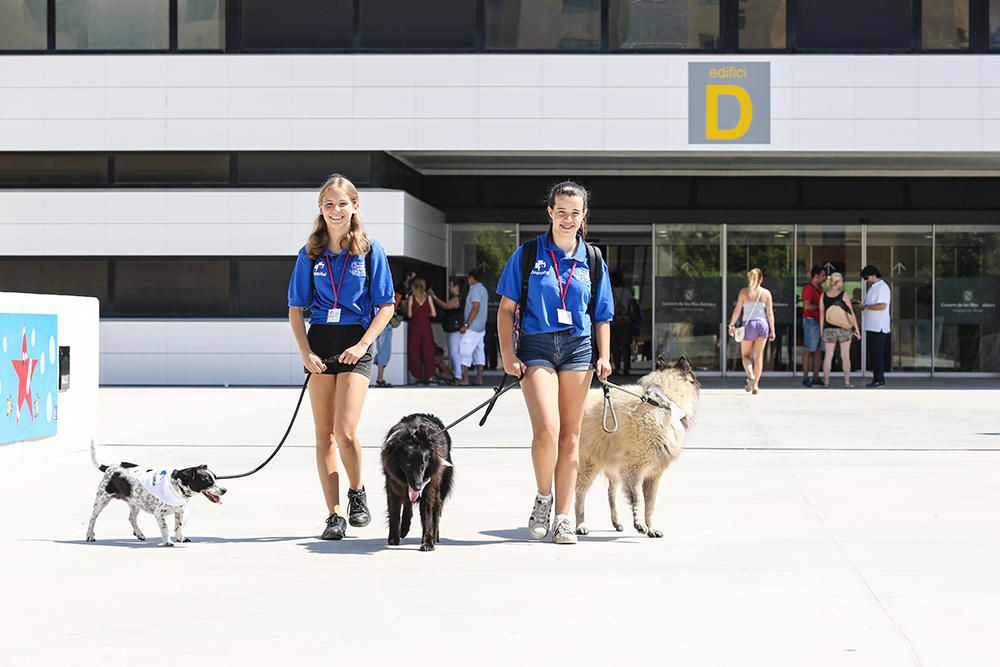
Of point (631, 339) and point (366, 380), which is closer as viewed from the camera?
point (366, 380)

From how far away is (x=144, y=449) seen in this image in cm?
1262

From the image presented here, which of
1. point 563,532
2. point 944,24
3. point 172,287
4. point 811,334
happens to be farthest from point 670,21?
point 563,532

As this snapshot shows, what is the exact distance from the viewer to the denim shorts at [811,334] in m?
24.0

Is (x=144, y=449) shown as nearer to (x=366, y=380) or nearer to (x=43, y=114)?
(x=366, y=380)

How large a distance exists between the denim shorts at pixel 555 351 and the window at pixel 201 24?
1733 centimetres

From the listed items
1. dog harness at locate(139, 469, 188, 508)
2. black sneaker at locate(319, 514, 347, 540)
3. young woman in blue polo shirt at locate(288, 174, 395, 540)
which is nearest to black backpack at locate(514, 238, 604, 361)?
young woman in blue polo shirt at locate(288, 174, 395, 540)

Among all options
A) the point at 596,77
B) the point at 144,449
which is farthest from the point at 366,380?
the point at 596,77

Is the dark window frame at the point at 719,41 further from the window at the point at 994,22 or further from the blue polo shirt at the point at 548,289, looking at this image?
the blue polo shirt at the point at 548,289

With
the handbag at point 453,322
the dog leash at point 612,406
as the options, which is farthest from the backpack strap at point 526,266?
the handbag at point 453,322

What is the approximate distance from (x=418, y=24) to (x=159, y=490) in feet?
56.0

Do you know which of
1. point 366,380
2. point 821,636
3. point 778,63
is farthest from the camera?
point 778,63

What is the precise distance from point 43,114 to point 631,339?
11.1m

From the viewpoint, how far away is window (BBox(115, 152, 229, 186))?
23.6m

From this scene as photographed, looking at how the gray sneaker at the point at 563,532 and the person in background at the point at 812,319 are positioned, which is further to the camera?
the person in background at the point at 812,319
